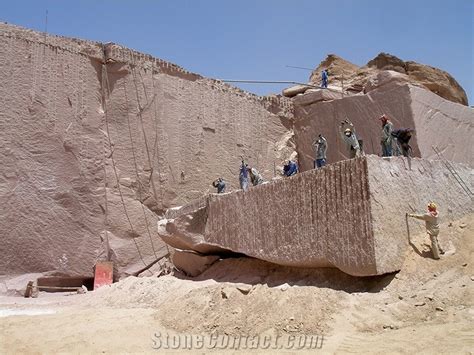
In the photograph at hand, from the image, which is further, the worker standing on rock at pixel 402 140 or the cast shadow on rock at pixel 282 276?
the worker standing on rock at pixel 402 140

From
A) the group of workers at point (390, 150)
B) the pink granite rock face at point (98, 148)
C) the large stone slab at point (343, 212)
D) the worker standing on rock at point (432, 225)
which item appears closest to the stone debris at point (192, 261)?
the large stone slab at point (343, 212)

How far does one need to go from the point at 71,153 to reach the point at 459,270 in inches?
336

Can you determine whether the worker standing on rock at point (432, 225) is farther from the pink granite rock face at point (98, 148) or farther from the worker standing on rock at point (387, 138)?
the pink granite rock face at point (98, 148)

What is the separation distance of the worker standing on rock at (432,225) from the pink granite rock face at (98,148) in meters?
7.22

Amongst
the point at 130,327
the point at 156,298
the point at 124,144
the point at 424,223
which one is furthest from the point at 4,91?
the point at 424,223

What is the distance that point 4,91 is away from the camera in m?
10.6

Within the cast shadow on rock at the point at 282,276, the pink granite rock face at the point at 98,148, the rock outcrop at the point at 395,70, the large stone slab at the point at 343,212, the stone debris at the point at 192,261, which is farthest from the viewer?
the rock outcrop at the point at 395,70

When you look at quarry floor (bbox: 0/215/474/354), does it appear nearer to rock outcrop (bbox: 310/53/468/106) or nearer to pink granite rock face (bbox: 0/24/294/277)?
pink granite rock face (bbox: 0/24/294/277)

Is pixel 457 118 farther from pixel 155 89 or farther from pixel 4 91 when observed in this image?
pixel 4 91

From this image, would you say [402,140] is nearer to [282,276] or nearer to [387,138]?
[387,138]

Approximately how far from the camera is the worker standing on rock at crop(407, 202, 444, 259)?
6.11 meters

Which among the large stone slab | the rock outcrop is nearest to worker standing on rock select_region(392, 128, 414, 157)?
the large stone slab

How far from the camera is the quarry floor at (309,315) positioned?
15.9 ft

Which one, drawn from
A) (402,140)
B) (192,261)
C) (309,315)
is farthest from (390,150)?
(192,261)
